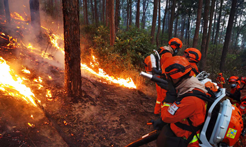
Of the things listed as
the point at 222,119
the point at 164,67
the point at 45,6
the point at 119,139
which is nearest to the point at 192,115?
the point at 222,119

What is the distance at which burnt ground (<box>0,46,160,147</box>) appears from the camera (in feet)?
12.1

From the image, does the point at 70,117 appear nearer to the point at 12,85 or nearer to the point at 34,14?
the point at 12,85

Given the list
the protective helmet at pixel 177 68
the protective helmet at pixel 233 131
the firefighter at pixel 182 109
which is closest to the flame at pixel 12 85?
the firefighter at pixel 182 109

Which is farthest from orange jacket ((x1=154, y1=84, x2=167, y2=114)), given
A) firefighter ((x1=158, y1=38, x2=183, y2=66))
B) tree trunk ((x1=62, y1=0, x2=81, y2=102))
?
tree trunk ((x1=62, y1=0, x2=81, y2=102))

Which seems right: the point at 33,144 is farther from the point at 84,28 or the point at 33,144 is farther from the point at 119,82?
the point at 84,28

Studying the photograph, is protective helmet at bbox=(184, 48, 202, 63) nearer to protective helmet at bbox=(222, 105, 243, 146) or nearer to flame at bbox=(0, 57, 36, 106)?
protective helmet at bbox=(222, 105, 243, 146)


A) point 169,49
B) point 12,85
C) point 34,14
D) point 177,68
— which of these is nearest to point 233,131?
point 177,68

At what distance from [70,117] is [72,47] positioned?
245 cm

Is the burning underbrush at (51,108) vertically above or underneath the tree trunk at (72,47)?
underneath

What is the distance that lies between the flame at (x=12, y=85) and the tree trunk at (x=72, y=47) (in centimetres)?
131

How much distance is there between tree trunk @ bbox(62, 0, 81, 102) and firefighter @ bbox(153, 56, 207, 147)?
3675 millimetres

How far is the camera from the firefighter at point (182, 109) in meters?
2.11

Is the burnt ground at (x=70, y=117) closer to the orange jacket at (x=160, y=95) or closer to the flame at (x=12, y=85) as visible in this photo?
the flame at (x=12, y=85)

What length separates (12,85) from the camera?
505 cm
